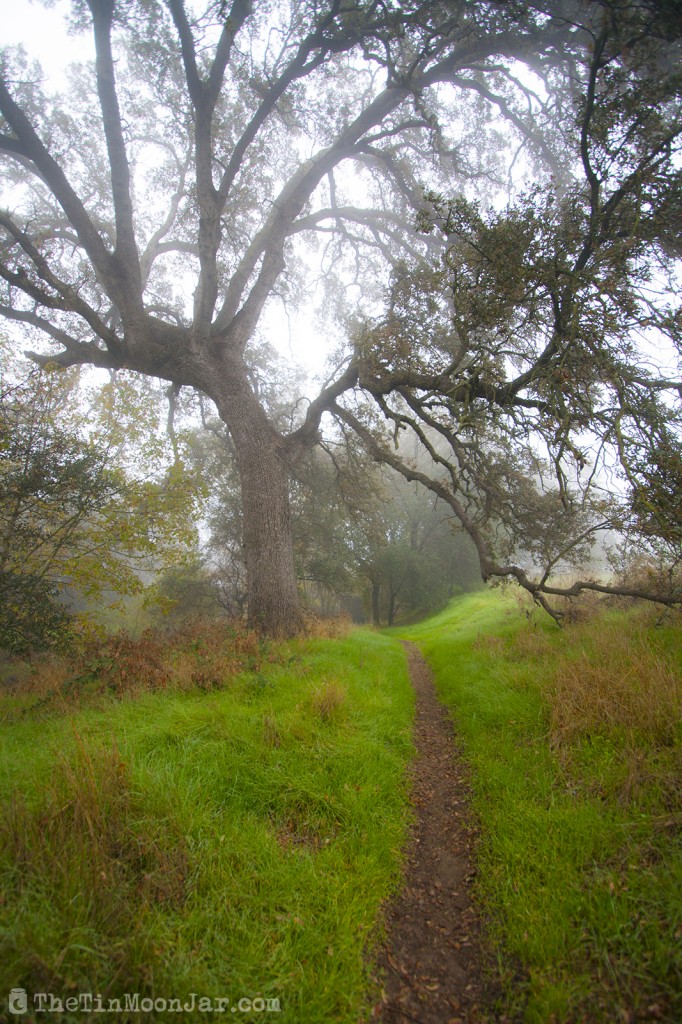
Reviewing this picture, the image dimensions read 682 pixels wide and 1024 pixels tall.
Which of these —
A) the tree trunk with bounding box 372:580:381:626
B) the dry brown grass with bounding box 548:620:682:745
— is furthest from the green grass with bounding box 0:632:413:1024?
the tree trunk with bounding box 372:580:381:626

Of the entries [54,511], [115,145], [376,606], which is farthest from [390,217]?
[376,606]

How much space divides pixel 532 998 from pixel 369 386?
787cm

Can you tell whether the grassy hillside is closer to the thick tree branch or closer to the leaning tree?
the leaning tree

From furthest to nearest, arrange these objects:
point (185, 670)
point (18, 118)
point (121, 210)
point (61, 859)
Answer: point (121, 210) < point (18, 118) < point (185, 670) < point (61, 859)

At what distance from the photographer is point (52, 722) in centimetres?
448

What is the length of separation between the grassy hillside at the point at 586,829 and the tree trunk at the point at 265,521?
435 centimetres

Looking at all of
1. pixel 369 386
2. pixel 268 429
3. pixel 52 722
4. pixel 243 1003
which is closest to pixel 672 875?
pixel 243 1003

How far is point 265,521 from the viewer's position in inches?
348

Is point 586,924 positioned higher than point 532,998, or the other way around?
point 586,924

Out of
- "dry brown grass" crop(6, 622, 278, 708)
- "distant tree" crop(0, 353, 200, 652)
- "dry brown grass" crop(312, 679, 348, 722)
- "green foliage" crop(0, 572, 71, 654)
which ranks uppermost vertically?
"distant tree" crop(0, 353, 200, 652)

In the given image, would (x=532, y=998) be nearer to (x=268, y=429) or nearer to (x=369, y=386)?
(x=369, y=386)

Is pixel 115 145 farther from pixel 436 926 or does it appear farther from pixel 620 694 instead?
pixel 436 926

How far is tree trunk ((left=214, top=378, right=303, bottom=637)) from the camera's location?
8.48 m

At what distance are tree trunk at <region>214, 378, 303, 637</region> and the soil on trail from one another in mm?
4782
